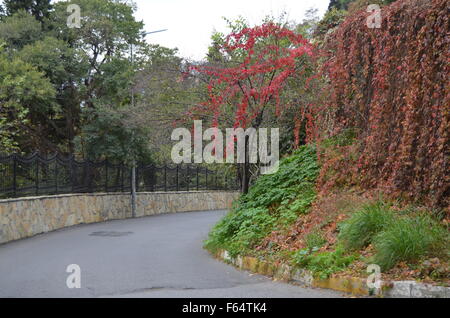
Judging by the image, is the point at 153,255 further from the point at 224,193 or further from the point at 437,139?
the point at 224,193

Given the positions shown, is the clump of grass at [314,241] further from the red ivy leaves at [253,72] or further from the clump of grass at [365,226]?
the red ivy leaves at [253,72]

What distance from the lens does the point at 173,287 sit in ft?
25.5

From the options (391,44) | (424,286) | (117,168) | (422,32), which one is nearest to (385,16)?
(391,44)

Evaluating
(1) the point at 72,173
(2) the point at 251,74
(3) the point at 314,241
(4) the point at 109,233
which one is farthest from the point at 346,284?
(1) the point at 72,173

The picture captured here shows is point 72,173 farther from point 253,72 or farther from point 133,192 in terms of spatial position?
point 253,72

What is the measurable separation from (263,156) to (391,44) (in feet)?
21.3

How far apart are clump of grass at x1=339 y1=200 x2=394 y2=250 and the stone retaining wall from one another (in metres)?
9.44

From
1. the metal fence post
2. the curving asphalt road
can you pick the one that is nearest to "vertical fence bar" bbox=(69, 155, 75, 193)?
the curving asphalt road

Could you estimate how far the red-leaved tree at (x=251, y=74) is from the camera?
44.0ft

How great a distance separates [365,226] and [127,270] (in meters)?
4.31

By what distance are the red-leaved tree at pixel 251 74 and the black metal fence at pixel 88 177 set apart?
598 centimetres

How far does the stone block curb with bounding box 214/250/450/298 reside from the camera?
610 cm

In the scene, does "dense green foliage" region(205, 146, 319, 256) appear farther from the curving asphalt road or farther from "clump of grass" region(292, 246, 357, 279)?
"clump of grass" region(292, 246, 357, 279)

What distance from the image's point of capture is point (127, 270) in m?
9.42
